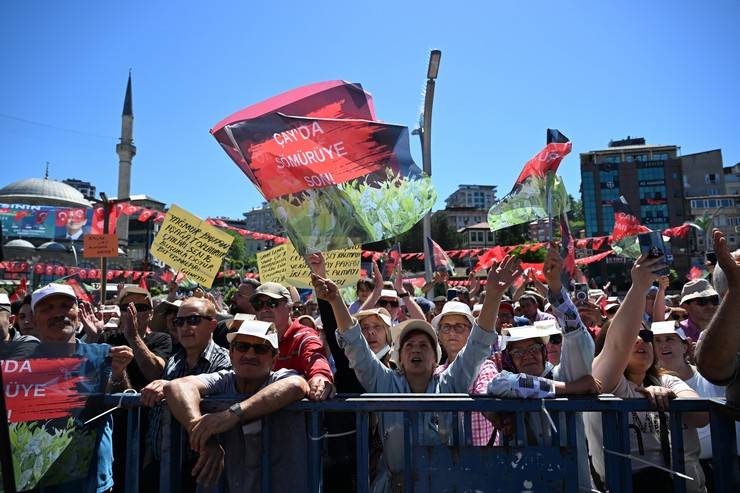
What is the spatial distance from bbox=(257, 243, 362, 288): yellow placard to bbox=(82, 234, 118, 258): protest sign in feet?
11.2

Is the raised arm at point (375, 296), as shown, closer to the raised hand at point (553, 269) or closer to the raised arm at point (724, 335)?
the raised hand at point (553, 269)

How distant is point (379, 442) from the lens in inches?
118

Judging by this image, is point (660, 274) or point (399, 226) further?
point (399, 226)

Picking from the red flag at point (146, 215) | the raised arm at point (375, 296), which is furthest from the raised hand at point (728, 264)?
the red flag at point (146, 215)

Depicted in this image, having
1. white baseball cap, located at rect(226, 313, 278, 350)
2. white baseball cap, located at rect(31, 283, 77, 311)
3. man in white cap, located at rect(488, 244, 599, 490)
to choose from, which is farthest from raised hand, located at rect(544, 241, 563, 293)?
Answer: white baseball cap, located at rect(31, 283, 77, 311)

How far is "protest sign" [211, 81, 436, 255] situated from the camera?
347 cm

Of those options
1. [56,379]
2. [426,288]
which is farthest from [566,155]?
[426,288]

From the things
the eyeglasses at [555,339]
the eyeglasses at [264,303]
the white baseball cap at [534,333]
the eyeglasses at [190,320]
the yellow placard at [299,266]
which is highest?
the yellow placard at [299,266]

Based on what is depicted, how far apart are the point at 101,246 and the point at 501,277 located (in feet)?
29.0

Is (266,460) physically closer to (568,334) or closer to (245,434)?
(245,434)

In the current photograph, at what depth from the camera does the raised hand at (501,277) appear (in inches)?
117

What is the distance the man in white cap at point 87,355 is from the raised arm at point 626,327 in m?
2.78

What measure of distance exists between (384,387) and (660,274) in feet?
5.28

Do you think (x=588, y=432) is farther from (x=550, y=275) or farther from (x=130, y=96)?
(x=130, y=96)
